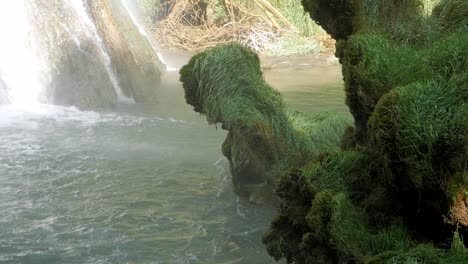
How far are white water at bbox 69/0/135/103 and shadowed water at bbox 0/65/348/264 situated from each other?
1722mm

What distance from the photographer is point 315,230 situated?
12.4 ft

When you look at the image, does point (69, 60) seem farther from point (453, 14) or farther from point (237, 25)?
point (453, 14)

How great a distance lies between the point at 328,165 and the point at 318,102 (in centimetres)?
860

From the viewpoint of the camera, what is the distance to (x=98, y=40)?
12984 mm

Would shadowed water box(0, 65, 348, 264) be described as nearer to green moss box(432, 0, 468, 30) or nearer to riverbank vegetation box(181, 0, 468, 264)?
riverbank vegetation box(181, 0, 468, 264)

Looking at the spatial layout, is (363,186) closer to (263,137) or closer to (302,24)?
(263,137)

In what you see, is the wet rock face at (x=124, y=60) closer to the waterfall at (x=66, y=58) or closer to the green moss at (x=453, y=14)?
the waterfall at (x=66, y=58)

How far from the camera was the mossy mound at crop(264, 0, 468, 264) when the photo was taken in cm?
326

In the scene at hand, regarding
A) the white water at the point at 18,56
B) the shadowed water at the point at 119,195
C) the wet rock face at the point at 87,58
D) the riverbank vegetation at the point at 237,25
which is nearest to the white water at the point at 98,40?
the wet rock face at the point at 87,58

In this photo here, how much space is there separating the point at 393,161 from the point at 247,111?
288 centimetres

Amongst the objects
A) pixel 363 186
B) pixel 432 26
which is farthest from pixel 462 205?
pixel 432 26

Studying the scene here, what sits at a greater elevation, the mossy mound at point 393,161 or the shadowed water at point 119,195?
the mossy mound at point 393,161

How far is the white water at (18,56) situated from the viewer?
11.9 metres

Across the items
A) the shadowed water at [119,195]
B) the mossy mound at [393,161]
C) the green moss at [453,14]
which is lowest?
the shadowed water at [119,195]
